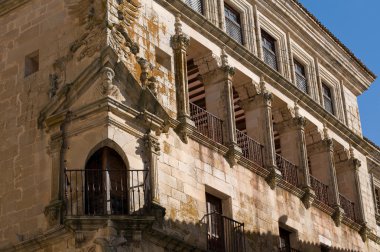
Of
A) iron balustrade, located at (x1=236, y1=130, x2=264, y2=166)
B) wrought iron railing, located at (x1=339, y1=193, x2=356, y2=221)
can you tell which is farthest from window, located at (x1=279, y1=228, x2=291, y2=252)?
wrought iron railing, located at (x1=339, y1=193, x2=356, y2=221)

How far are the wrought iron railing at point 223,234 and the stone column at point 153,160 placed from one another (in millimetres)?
1851

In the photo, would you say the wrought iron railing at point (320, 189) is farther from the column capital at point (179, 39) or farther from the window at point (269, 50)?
the column capital at point (179, 39)

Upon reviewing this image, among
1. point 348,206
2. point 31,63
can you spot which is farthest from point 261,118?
point 31,63

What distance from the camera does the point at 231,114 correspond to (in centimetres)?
2088

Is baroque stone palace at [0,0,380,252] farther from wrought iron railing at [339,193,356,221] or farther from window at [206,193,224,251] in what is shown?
wrought iron railing at [339,193,356,221]

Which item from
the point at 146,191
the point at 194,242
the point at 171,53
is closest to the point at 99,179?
the point at 146,191

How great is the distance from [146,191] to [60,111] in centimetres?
240

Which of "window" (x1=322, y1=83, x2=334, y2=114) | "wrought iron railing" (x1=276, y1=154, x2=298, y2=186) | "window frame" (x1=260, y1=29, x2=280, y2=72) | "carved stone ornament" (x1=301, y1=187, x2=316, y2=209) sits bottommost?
"carved stone ornament" (x1=301, y1=187, x2=316, y2=209)

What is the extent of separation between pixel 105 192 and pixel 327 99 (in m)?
12.2

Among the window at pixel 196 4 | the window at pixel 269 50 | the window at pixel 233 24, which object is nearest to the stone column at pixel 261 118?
the window at pixel 233 24

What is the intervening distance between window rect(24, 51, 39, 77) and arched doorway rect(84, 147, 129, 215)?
3.17 metres

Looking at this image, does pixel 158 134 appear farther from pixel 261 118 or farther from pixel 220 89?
pixel 261 118

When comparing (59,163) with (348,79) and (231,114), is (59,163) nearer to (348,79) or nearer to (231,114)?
(231,114)

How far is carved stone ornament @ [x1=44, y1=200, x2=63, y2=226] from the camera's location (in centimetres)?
1666
